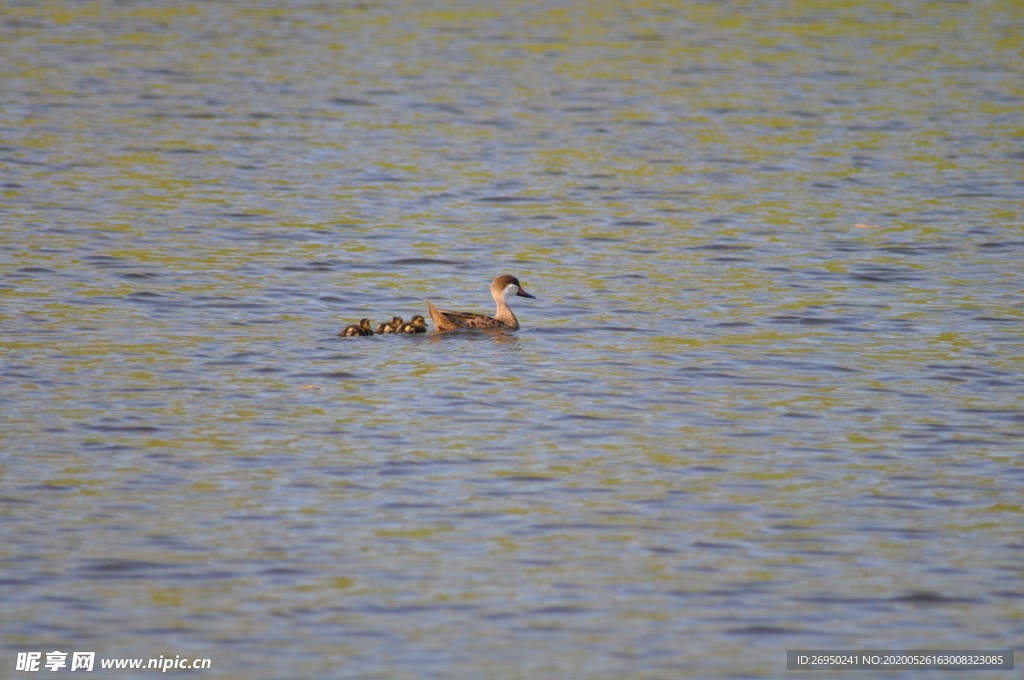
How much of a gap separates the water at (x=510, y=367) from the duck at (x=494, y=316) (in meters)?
0.20

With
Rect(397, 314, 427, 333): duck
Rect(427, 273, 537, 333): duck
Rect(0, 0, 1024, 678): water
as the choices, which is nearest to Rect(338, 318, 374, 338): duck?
Rect(0, 0, 1024, 678): water

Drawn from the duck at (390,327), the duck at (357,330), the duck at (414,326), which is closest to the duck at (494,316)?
the duck at (414,326)

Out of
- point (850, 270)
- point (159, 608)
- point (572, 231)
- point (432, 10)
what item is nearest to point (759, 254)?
point (850, 270)

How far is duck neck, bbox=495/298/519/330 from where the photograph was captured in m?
15.4

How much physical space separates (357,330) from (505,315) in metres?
1.60

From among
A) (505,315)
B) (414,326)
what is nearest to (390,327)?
(414,326)

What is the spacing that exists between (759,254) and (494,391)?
6.54 m

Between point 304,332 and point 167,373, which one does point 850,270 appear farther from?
point 167,373

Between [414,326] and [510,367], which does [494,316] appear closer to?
[414,326]

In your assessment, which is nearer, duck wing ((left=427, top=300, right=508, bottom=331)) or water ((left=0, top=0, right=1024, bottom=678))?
water ((left=0, top=0, right=1024, bottom=678))

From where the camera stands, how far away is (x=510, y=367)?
14.0 metres

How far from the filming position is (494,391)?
1318 cm

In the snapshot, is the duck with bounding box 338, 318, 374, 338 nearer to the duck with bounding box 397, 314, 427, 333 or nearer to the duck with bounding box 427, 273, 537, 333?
the duck with bounding box 397, 314, 427, 333

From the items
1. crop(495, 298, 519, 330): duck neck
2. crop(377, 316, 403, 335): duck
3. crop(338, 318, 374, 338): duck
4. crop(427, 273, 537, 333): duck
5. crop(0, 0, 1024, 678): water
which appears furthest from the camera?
crop(495, 298, 519, 330): duck neck
